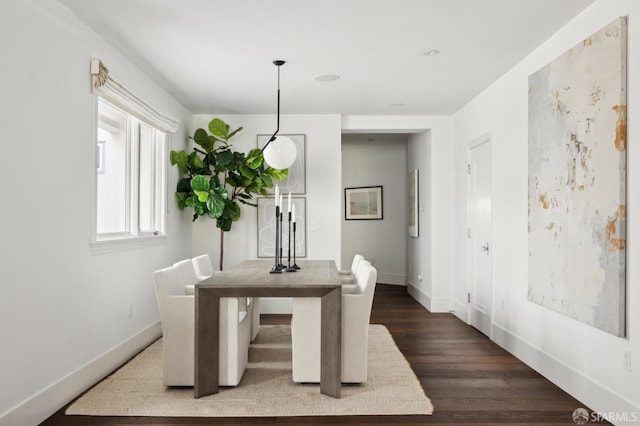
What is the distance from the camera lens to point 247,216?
629cm

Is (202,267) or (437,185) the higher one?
(437,185)

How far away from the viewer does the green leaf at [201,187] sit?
5.30 metres

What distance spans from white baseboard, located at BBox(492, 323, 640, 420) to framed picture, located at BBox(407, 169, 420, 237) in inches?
114

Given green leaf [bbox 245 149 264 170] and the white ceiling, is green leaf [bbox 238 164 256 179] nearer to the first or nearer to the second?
green leaf [bbox 245 149 264 170]

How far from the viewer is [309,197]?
6285 mm

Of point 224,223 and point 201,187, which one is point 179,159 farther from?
point 224,223

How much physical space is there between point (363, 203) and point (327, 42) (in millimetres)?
5633

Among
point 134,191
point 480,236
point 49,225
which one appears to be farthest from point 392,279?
point 49,225

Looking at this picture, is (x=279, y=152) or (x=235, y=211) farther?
(x=235, y=211)

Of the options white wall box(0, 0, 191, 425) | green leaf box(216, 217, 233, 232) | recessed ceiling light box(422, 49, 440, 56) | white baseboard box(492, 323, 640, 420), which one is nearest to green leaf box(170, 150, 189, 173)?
green leaf box(216, 217, 233, 232)

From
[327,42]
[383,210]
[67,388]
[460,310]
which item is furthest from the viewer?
[383,210]

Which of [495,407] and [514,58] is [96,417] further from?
[514,58]

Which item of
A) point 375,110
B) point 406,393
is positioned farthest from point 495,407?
point 375,110

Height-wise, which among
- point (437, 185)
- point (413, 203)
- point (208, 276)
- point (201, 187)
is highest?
point (437, 185)
